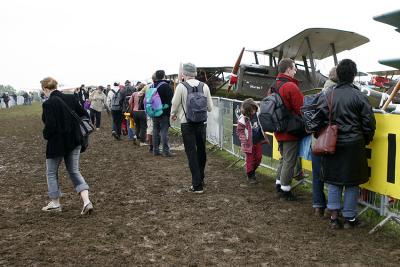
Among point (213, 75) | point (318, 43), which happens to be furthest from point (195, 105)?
point (213, 75)

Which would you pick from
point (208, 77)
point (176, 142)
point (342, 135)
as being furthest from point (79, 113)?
point (208, 77)

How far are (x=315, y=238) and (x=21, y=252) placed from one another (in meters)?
2.95

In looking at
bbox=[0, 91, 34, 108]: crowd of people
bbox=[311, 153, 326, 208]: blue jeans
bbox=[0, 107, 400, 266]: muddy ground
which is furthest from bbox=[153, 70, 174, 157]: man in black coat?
bbox=[0, 91, 34, 108]: crowd of people

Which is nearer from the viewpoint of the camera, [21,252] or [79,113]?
[21,252]

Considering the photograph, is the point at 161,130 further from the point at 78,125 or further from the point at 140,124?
the point at 78,125

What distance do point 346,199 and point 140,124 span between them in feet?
28.2

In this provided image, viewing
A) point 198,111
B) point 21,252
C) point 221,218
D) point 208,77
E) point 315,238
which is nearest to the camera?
point 21,252

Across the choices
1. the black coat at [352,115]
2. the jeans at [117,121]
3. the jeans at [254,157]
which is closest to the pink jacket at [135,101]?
the jeans at [117,121]

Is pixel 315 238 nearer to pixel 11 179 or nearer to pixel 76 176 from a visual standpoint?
pixel 76 176

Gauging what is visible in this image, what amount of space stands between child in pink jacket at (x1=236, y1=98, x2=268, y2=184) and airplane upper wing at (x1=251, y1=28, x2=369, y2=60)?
824 centimetres

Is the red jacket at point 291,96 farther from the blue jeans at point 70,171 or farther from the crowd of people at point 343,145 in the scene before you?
the blue jeans at point 70,171

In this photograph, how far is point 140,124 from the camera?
12492mm

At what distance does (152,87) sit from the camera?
9.98m

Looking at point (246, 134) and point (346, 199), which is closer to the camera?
point (346, 199)
